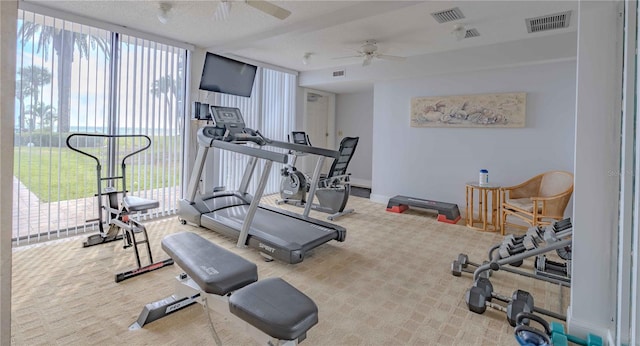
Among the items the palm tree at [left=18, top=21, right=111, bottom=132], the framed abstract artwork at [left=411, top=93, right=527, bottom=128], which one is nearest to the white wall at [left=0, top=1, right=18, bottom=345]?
the palm tree at [left=18, top=21, right=111, bottom=132]

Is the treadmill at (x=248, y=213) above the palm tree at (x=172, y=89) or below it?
below

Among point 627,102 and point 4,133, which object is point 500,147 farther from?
point 4,133

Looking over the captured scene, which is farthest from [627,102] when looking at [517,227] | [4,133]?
[517,227]

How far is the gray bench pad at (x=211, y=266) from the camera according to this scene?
5.43 feet

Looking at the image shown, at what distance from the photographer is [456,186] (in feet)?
16.7

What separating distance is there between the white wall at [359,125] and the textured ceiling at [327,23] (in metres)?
2.49

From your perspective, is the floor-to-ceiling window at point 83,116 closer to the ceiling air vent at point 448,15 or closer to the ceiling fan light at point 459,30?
the ceiling air vent at point 448,15

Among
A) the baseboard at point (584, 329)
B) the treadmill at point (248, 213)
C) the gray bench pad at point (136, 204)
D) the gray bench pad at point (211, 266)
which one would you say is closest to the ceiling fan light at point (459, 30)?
the treadmill at point (248, 213)

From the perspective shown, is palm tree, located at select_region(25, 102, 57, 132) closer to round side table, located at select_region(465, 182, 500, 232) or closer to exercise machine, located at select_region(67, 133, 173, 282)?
exercise machine, located at select_region(67, 133, 173, 282)

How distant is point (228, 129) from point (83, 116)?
1636 mm

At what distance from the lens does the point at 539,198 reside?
142 inches

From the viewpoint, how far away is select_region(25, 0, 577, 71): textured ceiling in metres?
3.31

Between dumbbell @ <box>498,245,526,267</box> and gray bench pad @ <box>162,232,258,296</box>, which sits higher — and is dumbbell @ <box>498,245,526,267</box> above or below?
below

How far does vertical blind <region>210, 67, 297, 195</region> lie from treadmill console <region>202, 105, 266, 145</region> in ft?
4.06
